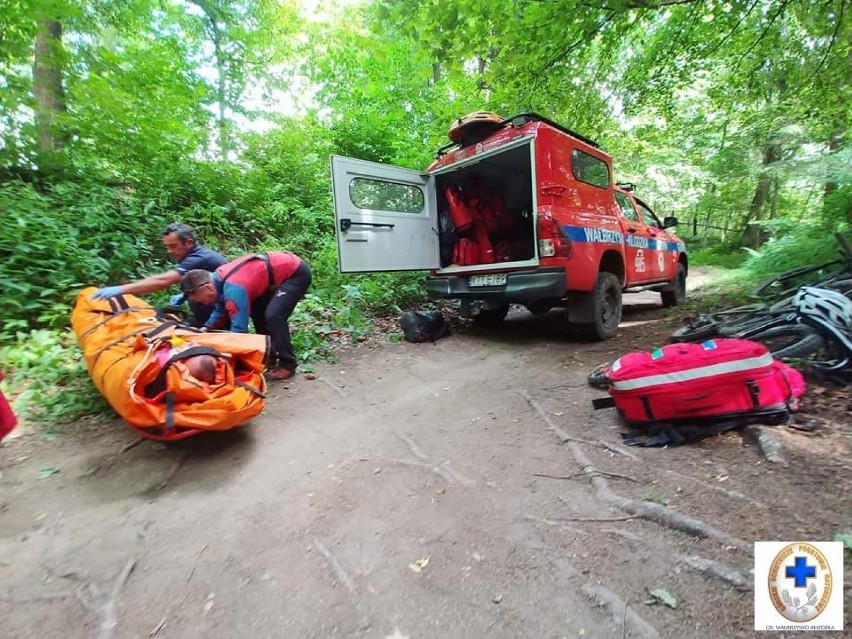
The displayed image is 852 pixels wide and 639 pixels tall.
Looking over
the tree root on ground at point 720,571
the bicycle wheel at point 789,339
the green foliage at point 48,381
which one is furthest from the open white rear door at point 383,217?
the tree root on ground at point 720,571

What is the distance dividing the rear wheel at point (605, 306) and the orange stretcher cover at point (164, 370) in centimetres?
367

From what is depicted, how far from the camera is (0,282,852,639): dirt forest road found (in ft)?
4.31

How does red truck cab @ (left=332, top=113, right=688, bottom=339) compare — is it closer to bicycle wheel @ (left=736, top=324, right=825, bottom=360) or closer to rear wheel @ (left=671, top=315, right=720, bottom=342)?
rear wheel @ (left=671, top=315, right=720, bottom=342)

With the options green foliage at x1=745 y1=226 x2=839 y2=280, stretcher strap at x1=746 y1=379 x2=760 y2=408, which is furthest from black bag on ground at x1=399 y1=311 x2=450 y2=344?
green foliage at x1=745 y1=226 x2=839 y2=280

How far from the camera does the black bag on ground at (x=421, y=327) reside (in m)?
4.98

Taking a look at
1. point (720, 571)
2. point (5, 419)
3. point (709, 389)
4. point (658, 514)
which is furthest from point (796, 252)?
point (5, 419)

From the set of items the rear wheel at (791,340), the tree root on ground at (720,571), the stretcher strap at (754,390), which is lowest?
the tree root on ground at (720,571)

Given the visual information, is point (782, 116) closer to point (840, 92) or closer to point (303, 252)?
point (840, 92)

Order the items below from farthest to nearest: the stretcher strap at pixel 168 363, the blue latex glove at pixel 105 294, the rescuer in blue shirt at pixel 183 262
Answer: the rescuer in blue shirt at pixel 183 262 < the blue latex glove at pixel 105 294 < the stretcher strap at pixel 168 363

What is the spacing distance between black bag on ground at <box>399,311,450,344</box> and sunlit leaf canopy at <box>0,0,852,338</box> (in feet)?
6.80

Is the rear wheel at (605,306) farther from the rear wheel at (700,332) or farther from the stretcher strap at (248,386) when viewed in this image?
the stretcher strap at (248,386)

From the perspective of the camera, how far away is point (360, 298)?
5648 millimetres

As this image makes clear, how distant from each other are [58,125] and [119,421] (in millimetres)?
5221

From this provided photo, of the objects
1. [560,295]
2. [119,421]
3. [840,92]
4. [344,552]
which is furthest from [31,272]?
[840,92]
